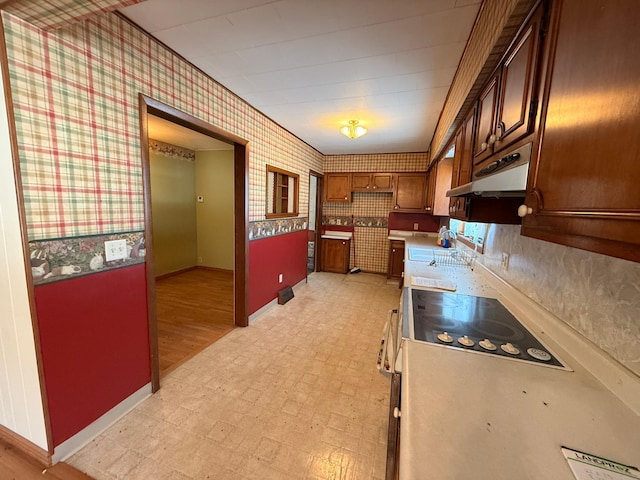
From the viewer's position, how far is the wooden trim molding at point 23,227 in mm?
1096

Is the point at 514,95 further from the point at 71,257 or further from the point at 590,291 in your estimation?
the point at 71,257

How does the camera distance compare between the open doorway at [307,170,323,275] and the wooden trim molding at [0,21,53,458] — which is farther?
the open doorway at [307,170,323,275]

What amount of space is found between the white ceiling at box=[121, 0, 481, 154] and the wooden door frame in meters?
0.43

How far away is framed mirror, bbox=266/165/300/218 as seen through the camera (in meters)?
3.35

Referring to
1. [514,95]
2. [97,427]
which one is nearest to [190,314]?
[97,427]

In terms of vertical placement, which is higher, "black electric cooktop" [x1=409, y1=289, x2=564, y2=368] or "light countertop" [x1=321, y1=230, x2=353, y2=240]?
"black electric cooktop" [x1=409, y1=289, x2=564, y2=368]

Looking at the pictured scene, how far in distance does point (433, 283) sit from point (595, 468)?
54.4 inches

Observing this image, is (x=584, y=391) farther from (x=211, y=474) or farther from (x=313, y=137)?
(x=313, y=137)

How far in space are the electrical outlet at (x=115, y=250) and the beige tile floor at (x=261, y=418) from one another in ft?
3.49

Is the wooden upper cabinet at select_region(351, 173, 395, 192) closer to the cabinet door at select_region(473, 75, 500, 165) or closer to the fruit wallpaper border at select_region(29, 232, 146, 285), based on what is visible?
the cabinet door at select_region(473, 75, 500, 165)

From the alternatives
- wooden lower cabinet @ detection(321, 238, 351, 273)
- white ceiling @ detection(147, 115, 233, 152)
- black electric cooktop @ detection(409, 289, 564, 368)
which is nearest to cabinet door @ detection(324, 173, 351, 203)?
wooden lower cabinet @ detection(321, 238, 351, 273)

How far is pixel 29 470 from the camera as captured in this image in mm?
1337

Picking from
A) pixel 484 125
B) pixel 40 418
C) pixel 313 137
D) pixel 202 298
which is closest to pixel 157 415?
pixel 40 418

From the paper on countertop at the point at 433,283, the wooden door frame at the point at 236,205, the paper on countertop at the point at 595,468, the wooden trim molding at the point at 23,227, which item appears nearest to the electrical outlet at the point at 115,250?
the wooden door frame at the point at 236,205
